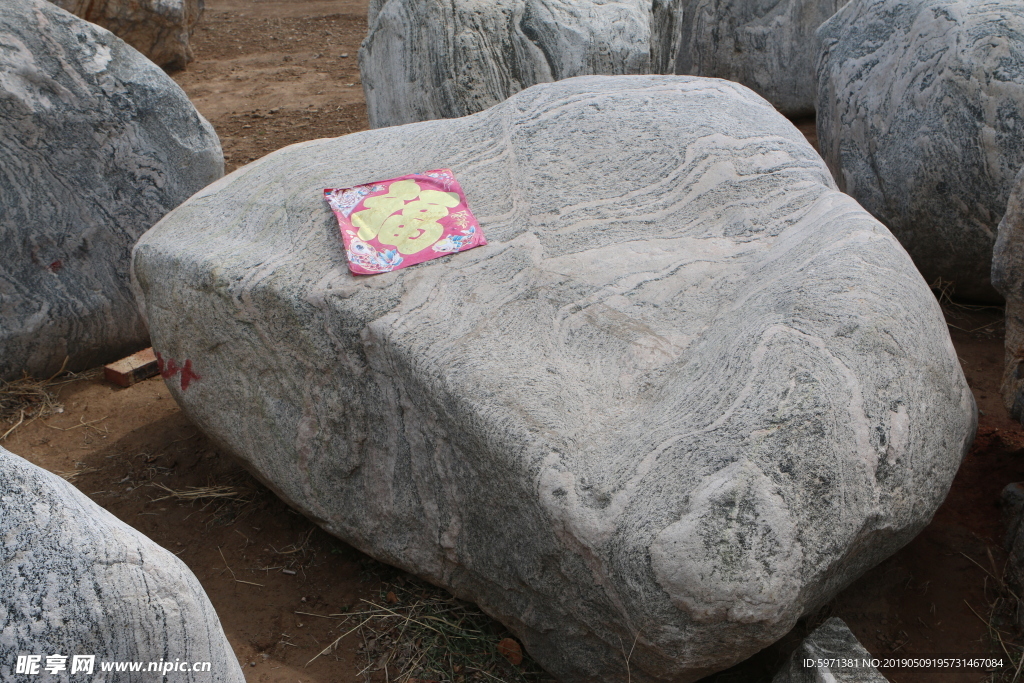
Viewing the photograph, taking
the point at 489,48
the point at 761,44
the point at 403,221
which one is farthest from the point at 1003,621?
the point at 761,44

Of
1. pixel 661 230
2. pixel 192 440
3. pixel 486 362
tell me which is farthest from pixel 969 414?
pixel 192 440

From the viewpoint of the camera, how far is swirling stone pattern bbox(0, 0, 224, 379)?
9.80ft

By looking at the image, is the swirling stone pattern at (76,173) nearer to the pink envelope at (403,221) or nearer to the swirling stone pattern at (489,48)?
the swirling stone pattern at (489,48)

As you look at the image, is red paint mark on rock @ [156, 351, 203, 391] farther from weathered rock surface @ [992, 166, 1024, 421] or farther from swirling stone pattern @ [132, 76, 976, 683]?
weathered rock surface @ [992, 166, 1024, 421]

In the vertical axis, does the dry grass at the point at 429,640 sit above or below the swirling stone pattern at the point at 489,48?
below

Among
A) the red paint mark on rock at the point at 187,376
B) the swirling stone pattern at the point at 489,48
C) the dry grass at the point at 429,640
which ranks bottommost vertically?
the dry grass at the point at 429,640

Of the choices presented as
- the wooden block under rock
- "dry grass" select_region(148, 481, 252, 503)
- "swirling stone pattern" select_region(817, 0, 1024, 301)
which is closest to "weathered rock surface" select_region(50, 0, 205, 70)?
the wooden block under rock

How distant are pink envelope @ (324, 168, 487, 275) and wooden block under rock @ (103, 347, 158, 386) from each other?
1.30m

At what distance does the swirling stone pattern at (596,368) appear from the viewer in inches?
60.8

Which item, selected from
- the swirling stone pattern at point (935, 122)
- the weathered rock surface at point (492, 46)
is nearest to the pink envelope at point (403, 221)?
the weathered rock surface at point (492, 46)

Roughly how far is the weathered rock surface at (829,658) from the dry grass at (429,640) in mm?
553

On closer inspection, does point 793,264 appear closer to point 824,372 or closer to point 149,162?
point 824,372

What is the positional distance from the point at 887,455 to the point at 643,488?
46 cm

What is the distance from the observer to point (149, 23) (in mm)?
6355
